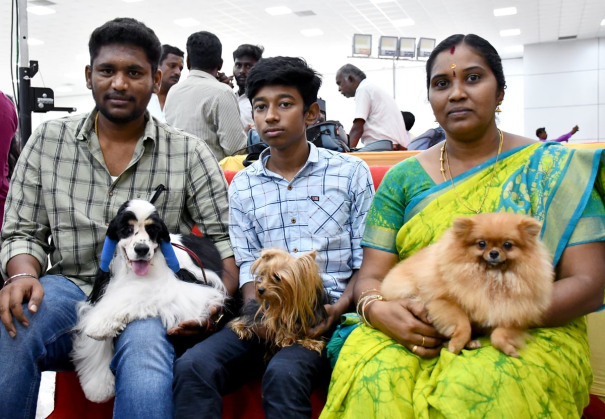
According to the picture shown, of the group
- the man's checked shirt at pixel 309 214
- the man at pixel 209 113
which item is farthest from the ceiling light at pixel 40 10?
the man's checked shirt at pixel 309 214

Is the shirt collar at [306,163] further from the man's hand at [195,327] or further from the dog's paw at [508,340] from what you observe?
the dog's paw at [508,340]

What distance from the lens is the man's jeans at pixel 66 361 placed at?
1915 millimetres

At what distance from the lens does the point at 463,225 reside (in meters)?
1.76

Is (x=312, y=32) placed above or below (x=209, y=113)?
above

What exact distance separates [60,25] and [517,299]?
1540 centimetres

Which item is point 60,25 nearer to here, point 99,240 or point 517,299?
point 99,240

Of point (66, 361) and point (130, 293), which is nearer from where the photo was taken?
point (130, 293)

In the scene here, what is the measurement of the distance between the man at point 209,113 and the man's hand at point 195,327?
2206mm

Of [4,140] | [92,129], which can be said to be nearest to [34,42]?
[4,140]

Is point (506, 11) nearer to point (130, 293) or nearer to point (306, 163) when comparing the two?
point (306, 163)

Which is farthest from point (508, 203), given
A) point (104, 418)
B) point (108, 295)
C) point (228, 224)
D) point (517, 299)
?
point (104, 418)

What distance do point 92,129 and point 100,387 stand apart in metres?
1.15

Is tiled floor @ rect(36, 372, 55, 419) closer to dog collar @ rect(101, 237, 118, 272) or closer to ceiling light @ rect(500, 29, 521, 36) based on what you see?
dog collar @ rect(101, 237, 118, 272)

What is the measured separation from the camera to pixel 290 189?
2.59 metres
